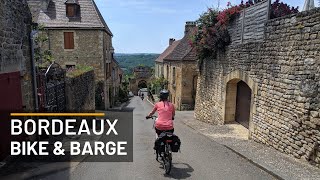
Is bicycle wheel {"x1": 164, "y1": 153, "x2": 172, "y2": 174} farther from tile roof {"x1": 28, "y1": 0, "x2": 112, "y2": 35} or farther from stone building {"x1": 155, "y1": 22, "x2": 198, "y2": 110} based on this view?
stone building {"x1": 155, "y1": 22, "x2": 198, "y2": 110}

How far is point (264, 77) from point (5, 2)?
21.7 feet

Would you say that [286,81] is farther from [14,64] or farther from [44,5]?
[44,5]

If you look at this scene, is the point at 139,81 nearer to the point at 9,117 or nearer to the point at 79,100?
the point at 79,100

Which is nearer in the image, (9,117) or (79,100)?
(9,117)

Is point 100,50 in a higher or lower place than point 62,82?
higher

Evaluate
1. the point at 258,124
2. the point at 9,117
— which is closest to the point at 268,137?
the point at 258,124

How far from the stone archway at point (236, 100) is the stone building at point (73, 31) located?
14.1 metres

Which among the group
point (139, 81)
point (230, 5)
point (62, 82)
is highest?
point (230, 5)

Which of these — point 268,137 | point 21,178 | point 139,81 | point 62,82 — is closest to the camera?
point 21,178

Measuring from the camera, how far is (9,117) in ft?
19.4

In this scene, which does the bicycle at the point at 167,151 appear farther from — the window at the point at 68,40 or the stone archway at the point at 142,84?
the stone archway at the point at 142,84

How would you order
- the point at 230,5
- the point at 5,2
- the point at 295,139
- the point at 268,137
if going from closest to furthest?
1. the point at 5,2
2. the point at 295,139
3. the point at 268,137
4. the point at 230,5

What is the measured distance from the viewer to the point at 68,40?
22312 mm

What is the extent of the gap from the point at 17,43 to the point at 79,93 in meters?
6.05
